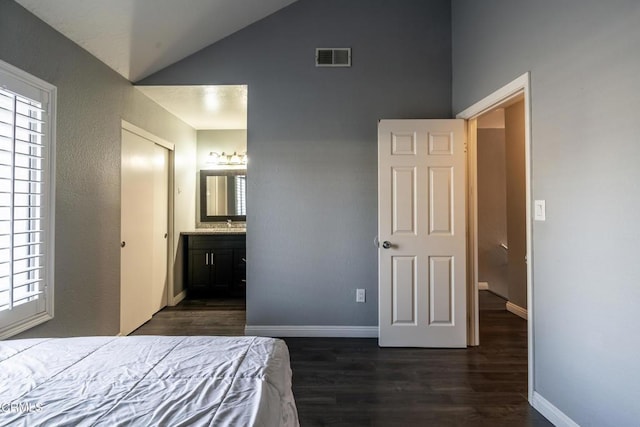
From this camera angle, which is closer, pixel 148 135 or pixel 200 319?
pixel 148 135

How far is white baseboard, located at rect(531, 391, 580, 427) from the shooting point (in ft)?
5.54

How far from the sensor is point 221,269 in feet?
13.5

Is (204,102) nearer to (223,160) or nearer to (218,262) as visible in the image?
(223,160)

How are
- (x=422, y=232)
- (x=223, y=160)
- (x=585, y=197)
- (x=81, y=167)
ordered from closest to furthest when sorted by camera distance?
1. (x=585, y=197)
2. (x=81, y=167)
3. (x=422, y=232)
4. (x=223, y=160)

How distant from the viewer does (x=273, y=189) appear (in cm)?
300

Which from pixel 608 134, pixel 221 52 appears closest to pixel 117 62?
pixel 221 52

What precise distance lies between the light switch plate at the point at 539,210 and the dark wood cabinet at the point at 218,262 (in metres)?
3.22

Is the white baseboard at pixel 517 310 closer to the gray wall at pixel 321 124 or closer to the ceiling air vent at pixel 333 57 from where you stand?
the gray wall at pixel 321 124

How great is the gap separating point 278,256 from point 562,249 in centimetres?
218

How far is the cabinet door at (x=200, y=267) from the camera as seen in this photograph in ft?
13.5

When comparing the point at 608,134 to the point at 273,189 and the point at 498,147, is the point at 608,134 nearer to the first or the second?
the point at 273,189

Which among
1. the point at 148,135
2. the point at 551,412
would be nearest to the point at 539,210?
the point at 551,412

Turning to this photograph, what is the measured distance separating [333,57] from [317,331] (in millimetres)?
2651

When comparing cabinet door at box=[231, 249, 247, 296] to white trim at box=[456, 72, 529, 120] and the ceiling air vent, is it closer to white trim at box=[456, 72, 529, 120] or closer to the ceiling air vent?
the ceiling air vent
